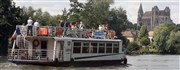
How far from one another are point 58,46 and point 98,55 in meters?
4.58

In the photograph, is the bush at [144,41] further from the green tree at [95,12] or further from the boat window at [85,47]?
the boat window at [85,47]

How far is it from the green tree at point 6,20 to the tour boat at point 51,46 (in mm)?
18578

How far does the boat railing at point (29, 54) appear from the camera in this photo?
3105 centimetres

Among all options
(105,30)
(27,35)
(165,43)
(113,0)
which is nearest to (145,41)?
(165,43)

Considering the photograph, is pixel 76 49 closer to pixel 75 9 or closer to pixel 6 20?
pixel 6 20

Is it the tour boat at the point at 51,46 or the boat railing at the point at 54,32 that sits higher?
the boat railing at the point at 54,32

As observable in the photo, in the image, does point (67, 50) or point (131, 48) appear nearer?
point (67, 50)

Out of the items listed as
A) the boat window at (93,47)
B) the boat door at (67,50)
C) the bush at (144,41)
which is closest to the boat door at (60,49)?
the boat door at (67,50)

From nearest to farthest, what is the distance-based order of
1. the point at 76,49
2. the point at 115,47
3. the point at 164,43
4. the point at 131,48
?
the point at 76,49 → the point at 115,47 → the point at 131,48 → the point at 164,43

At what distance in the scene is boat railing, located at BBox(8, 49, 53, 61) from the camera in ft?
102

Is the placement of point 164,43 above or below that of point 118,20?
below

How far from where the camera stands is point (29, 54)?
31.5m

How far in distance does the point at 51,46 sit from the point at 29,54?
1.71m

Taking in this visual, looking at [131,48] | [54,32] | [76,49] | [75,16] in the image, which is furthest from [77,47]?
[131,48]
